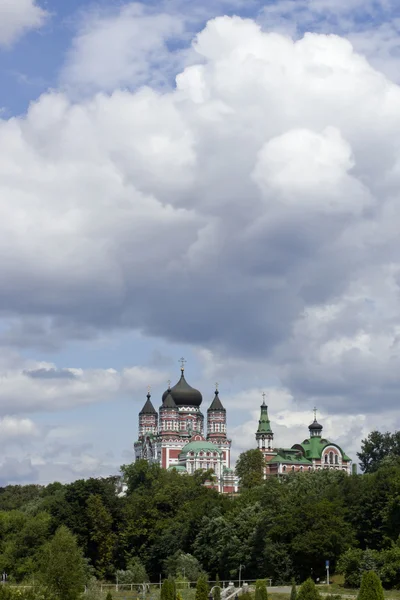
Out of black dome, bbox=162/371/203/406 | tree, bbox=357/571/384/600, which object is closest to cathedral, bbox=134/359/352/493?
black dome, bbox=162/371/203/406

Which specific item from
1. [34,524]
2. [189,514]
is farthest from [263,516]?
[34,524]

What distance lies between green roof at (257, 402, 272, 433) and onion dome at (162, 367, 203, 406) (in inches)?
426

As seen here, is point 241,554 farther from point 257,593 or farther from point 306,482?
point 257,593

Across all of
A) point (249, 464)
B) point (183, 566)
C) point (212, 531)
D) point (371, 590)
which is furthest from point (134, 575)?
point (249, 464)

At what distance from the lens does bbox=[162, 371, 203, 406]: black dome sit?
158125 millimetres

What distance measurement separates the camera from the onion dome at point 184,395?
158125 mm

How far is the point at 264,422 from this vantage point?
158000 mm

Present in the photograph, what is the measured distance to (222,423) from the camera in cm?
16188

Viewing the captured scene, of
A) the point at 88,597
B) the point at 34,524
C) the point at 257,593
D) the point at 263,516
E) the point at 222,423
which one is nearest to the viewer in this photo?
the point at 257,593

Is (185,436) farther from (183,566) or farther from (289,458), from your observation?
(183,566)

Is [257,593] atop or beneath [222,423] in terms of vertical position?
beneath

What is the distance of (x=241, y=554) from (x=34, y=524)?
22.4m

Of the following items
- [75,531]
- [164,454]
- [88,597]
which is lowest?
[88,597]

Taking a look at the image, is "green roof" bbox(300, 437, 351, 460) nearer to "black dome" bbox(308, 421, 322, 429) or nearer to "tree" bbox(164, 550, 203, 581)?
"black dome" bbox(308, 421, 322, 429)
